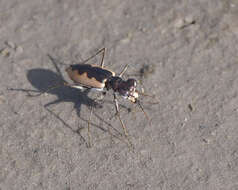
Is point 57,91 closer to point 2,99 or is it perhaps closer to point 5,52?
point 2,99

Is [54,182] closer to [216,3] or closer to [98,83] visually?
[98,83]

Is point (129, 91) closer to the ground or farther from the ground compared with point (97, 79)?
closer to the ground

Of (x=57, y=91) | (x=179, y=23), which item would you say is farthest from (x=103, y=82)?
(x=179, y=23)

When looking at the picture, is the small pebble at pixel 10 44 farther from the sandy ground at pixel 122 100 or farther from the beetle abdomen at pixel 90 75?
the beetle abdomen at pixel 90 75

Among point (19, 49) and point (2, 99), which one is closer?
point (2, 99)

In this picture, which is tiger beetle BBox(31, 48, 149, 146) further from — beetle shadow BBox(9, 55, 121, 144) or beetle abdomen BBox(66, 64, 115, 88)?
beetle shadow BBox(9, 55, 121, 144)

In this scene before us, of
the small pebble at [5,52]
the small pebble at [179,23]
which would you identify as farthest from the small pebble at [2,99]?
the small pebble at [179,23]
